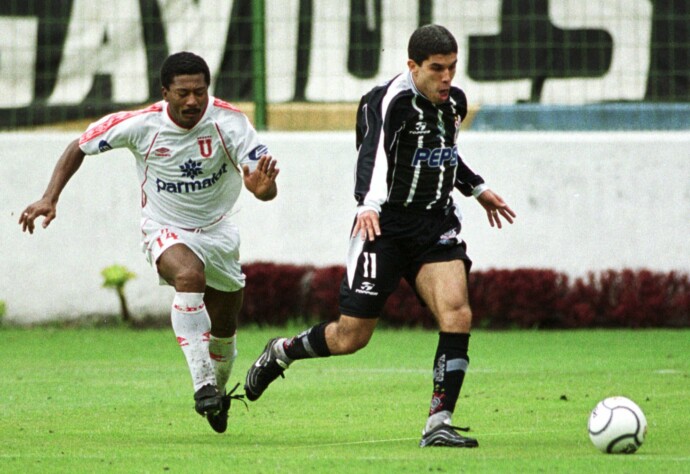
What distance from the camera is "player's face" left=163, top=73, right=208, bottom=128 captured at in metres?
8.59

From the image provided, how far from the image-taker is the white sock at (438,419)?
773cm

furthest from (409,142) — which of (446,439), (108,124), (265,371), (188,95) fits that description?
(108,124)

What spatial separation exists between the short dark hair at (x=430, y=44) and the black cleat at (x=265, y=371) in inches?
80.7

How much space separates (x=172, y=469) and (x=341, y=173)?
10.9 meters

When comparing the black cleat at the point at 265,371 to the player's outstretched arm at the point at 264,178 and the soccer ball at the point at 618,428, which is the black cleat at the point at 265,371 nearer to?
the player's outstretched arm at the point at 264,178

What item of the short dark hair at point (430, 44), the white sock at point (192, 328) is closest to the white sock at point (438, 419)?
the white sock at point (192, 328)

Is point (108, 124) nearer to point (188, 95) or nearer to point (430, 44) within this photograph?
point (188, 95)

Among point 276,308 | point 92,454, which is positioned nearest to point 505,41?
point 276,308

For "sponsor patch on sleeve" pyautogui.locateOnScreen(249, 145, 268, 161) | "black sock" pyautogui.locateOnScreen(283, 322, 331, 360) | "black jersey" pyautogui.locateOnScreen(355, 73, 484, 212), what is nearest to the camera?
"black jersey" pyautogui.locateOnScreen(355, 73, 484, 212)

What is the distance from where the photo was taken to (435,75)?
7.96 meters

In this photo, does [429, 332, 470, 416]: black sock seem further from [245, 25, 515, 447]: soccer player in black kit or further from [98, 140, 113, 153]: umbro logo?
[98, 140, 113, 153]: umbro logo

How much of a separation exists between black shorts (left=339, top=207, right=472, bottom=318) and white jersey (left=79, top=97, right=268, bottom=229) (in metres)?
0.97

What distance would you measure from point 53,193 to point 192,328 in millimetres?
1132

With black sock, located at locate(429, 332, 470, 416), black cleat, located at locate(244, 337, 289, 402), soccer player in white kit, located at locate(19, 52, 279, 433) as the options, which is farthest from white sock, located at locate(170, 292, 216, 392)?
black sock, located at locate(429, 332, 470, 416)
